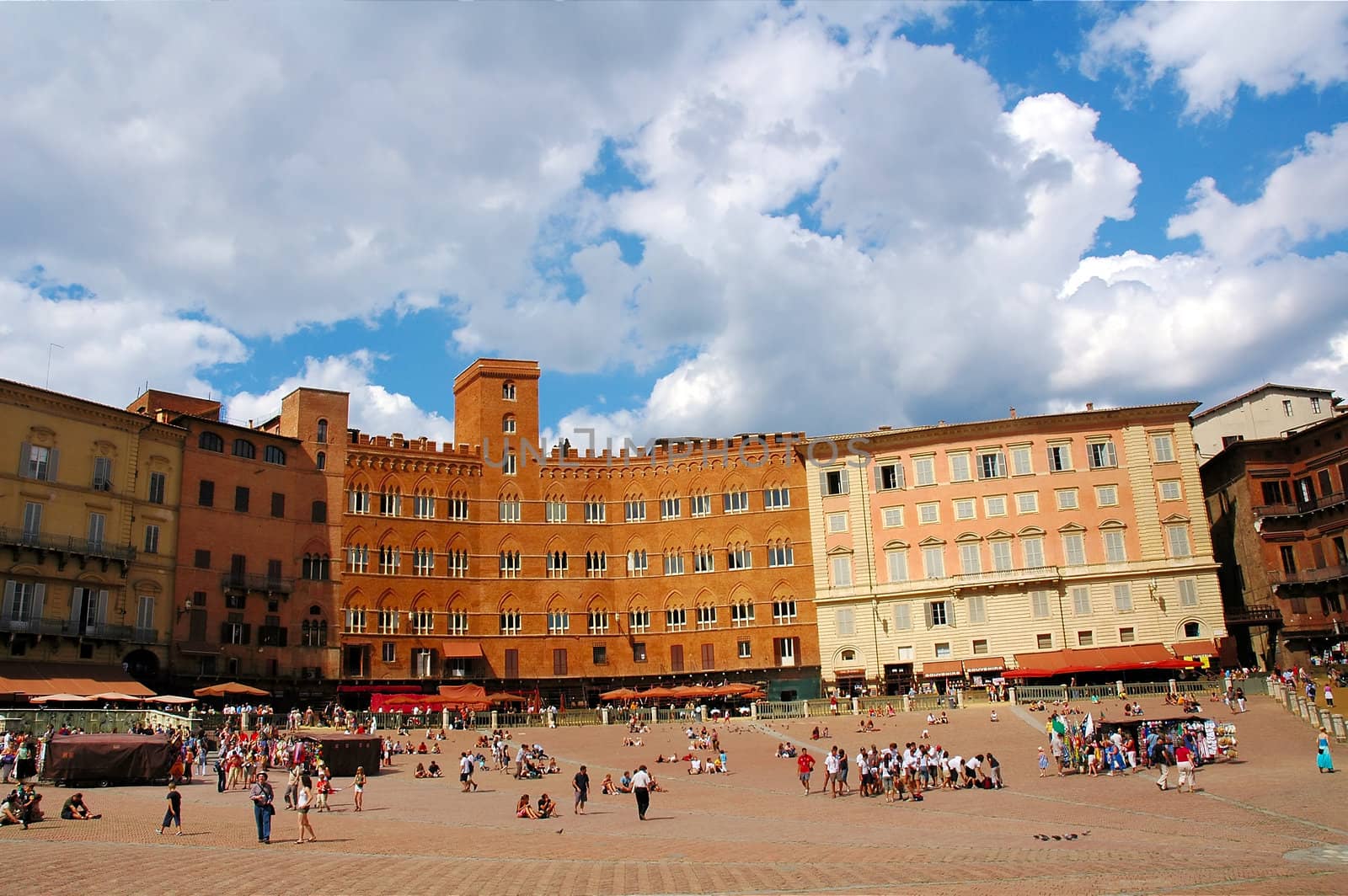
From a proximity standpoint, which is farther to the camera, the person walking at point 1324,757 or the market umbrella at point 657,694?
the market umbrella at point 657,694

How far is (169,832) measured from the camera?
2650 cm

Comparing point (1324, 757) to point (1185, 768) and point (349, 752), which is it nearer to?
point (1185, 768)

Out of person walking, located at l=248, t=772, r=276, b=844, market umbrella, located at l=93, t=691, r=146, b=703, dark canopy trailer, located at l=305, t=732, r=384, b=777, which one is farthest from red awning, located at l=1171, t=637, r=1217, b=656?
person walking, located at l=248, t=772, r=276, b=844

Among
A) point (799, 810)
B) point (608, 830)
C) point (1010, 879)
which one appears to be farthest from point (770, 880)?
point (799, 810)

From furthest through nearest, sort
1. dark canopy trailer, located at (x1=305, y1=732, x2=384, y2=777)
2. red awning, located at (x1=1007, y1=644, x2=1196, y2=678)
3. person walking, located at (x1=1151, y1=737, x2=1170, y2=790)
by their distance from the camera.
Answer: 1. red awning, located at (x1=1007, y1=644, x2=1196, y2=678)
2. dark canopy trailer, located at (x1=305, y1=732, x2=384, y2=777)
3. person walking, located at (x1=1151, y1=737, x2=1170, y2=790)

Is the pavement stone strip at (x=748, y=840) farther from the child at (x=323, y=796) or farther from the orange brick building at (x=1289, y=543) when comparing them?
the orange brick building at (x=1289, y=543)

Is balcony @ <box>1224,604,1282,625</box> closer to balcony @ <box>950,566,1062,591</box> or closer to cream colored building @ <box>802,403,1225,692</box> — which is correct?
cream colored building @ <box>802,403,1225,692</box>

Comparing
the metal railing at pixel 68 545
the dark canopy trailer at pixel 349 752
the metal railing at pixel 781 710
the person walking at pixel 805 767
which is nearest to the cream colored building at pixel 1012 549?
the metal railing at pixel 781 710

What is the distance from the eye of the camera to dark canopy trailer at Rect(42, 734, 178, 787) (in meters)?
35.6

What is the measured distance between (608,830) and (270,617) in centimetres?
4309

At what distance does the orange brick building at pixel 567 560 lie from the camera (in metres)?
70.2

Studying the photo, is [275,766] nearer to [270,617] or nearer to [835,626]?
[270,617]

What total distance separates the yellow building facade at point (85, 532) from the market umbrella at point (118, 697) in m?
4.60

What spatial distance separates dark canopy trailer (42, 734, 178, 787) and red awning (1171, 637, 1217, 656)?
171ft
